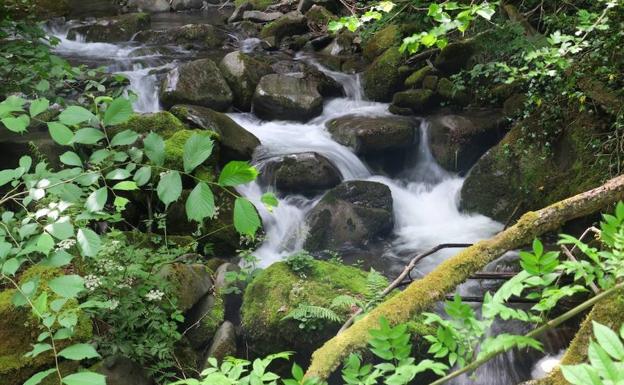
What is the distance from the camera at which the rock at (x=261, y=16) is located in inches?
609

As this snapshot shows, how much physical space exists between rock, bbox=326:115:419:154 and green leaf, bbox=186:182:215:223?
7283 millimetres

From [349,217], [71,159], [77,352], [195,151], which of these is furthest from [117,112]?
[349,217]

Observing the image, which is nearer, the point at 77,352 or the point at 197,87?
the point at 77,352

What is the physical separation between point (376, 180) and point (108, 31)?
981 centimetres

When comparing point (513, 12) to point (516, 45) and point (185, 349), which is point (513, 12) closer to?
point (516, 45)

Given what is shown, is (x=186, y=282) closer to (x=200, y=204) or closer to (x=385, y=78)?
(x=200, y=204)

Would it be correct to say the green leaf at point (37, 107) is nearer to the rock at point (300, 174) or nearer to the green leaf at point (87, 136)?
the green leaf at point (87, 136)

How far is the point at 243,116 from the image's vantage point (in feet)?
31.3

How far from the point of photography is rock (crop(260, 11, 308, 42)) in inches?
540

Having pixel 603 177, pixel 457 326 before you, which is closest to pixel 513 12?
pixel 603 177

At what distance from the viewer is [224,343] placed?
421cm

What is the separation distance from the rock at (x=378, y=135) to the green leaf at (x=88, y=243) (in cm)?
719

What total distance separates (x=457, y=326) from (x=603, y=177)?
14.7 feet

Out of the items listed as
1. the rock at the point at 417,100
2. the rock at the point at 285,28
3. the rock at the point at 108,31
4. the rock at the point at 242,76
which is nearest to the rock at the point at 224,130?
the rock at the point at 242,76
